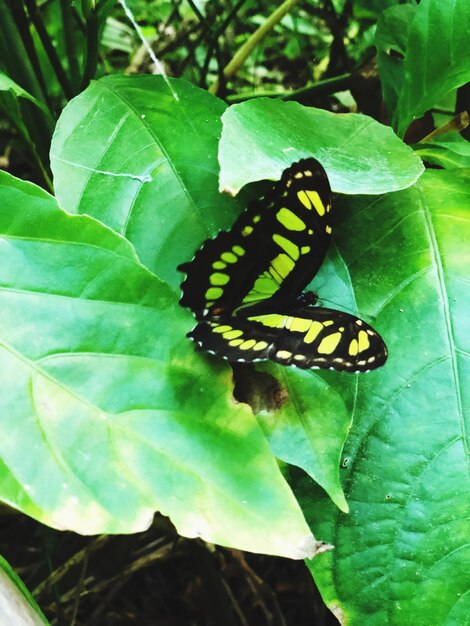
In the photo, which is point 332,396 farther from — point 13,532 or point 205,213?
point 13,532

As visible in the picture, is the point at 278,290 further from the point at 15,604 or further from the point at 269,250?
the point at 15,604

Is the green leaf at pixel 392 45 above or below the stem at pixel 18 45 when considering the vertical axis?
below

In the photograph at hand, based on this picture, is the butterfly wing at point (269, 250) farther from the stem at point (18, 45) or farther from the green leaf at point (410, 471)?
the stem at point (18, 45)


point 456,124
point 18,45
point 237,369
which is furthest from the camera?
point 18,45

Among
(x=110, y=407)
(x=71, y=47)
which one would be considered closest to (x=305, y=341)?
(x=110, y=407)

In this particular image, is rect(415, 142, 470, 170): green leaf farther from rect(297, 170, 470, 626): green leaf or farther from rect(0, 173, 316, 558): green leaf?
rect(0, 173, 316, 558): green leaf

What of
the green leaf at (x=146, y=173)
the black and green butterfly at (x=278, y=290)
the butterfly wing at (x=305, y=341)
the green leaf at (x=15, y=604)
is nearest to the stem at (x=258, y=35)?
the green leaf at (x=146, y=173)
